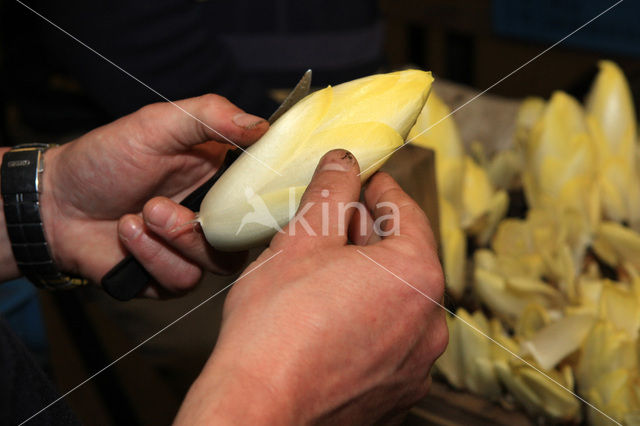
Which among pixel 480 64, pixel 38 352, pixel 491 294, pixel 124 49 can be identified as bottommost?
pixel 38 352

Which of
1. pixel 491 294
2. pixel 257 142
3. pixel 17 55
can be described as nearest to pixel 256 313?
pixel 257 142

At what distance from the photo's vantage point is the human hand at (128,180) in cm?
47

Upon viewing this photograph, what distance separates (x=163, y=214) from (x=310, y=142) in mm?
123

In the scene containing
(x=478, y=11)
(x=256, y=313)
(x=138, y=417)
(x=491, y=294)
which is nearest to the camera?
(x=256, y=313)

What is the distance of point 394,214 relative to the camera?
1.24 feet

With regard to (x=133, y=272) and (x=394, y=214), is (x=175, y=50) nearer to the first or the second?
(x=133, y=272)

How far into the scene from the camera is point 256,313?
307 millimetres

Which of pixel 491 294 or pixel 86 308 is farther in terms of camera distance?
pixel 86 308

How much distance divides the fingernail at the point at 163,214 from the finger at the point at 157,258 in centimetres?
5

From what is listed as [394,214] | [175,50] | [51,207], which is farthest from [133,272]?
[175,50]

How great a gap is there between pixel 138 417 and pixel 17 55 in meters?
0.58

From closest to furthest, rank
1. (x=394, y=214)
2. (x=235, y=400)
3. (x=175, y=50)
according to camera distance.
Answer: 1. (x=235, y=400)
2. (x=394, y=214)
3. (x=175, y=50)

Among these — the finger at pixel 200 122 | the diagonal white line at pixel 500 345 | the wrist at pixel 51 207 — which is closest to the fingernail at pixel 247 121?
the finger at pixel 200 122

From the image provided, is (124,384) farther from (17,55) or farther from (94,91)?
(17,55)
